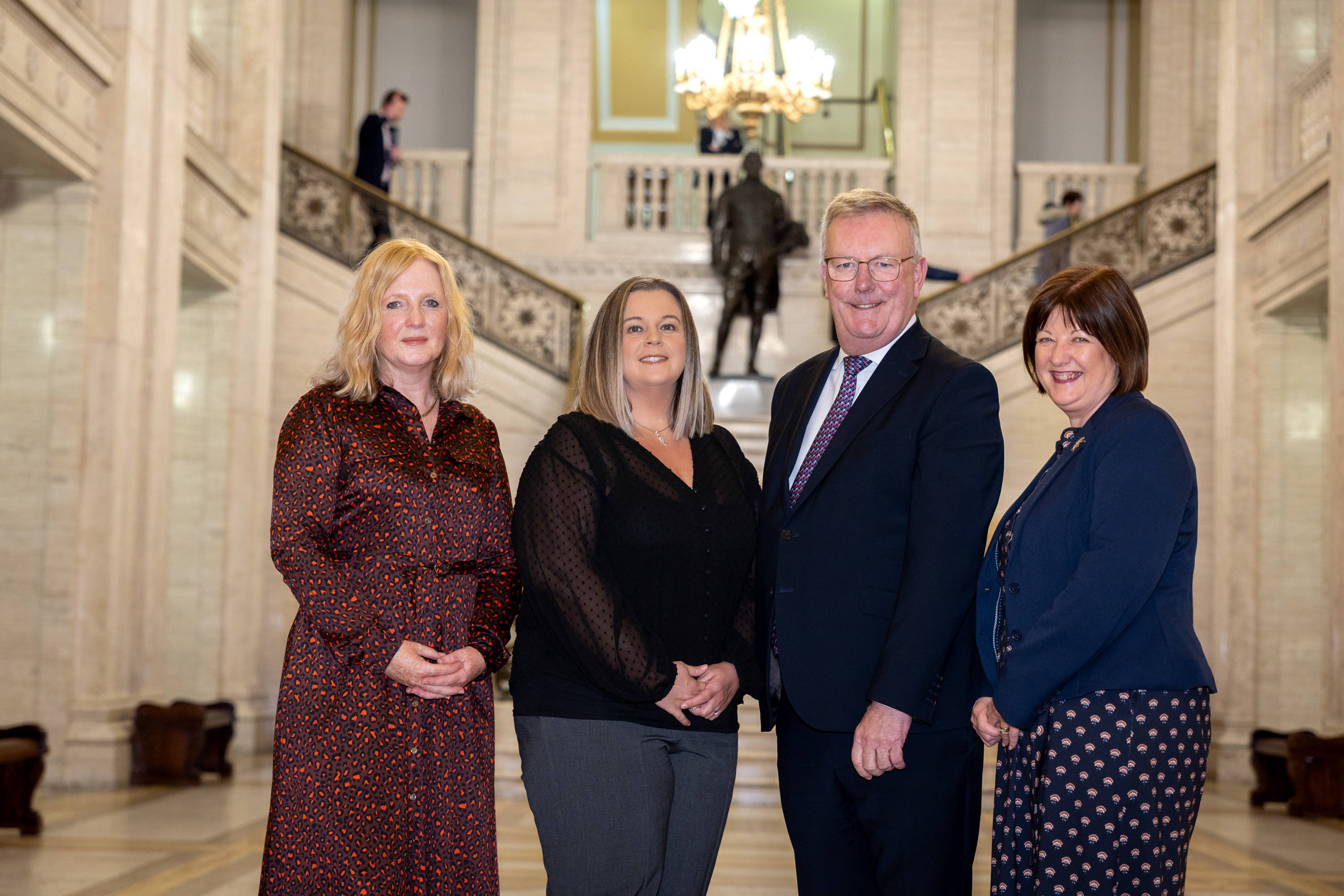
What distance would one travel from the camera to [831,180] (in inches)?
585

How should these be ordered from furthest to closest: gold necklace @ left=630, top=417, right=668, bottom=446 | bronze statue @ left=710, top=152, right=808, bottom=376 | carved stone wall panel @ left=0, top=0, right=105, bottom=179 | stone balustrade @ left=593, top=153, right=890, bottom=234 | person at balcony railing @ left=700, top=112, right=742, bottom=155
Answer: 1. person at balcony railing @ left=700, top=112, right=742, bottom=155
2. stone balustrade @ left=593, top=153, right=890, bottom=234
3. bronze statue @ left=710, top=152, right=808, bottom=376
4. carved stone wall panel @ left=0, top=0, right=105, bottom=179
5. gold necklace @ left=630, top=417, right=668, bottom=446

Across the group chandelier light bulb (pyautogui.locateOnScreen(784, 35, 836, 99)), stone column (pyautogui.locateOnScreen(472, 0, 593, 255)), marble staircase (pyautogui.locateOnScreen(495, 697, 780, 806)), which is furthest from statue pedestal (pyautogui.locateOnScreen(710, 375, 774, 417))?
marble staircase (pyautogui.locateOnScreen(495, 697, 780, 806))

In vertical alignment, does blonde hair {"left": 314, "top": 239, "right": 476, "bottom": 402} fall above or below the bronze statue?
below

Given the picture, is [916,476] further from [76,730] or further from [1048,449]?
[1048,449]

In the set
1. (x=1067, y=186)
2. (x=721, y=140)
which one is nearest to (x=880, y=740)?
(x=721, y=140)

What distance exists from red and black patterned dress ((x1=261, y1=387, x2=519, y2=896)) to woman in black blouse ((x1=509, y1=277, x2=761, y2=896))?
0.42 ft

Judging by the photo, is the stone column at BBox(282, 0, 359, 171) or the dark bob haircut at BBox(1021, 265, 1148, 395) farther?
the stone column at BBox(282, 0, 359, 171)

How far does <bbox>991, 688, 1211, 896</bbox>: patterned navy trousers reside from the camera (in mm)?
2443

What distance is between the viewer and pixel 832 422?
294 cm

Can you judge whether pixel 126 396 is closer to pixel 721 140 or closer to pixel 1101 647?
pixel 1101 647

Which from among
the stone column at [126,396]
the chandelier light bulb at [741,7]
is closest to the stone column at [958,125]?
the chandelier light bulb at [741,7]

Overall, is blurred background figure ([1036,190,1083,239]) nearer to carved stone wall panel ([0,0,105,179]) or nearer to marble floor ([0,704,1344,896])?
marble floor ([0,704,1344,896])

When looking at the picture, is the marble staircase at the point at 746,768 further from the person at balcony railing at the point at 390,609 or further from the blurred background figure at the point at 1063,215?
the blurred background figure at the point at 1063,215

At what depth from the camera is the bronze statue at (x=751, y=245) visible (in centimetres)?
1285
